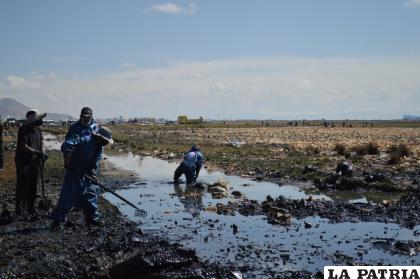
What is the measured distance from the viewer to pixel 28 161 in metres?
11.2

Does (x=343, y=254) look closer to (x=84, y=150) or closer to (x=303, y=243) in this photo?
(x=303, y=243)

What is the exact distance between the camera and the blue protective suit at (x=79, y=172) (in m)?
10.2

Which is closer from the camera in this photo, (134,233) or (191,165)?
(134,233)

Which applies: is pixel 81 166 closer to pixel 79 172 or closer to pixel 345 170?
pixel 79 172

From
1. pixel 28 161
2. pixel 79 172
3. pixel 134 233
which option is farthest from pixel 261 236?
pixel 28 161

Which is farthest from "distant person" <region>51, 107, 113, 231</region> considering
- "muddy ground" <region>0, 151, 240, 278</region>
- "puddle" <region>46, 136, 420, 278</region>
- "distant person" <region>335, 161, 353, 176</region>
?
"distant person" <region>335, 161, 353, 176</region>

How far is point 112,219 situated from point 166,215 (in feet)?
6.58

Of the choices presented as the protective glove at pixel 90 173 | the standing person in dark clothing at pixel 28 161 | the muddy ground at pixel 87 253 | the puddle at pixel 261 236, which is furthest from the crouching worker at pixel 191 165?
the protective glove at pixel 90 173

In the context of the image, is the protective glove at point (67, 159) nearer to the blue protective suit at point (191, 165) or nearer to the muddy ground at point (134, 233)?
the muddy ground at point (134, 233)

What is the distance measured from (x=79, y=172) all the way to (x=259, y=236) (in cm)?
413

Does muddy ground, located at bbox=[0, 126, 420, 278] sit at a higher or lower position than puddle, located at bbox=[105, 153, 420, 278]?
higher

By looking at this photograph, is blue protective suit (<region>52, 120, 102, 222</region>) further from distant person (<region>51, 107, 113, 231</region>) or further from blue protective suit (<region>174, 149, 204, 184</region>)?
blue protective suit (<region>174, 149, 204, 184</region>)

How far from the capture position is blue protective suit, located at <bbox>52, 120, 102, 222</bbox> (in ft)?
33.6

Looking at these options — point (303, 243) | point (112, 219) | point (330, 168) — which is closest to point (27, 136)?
point (112, 219)
